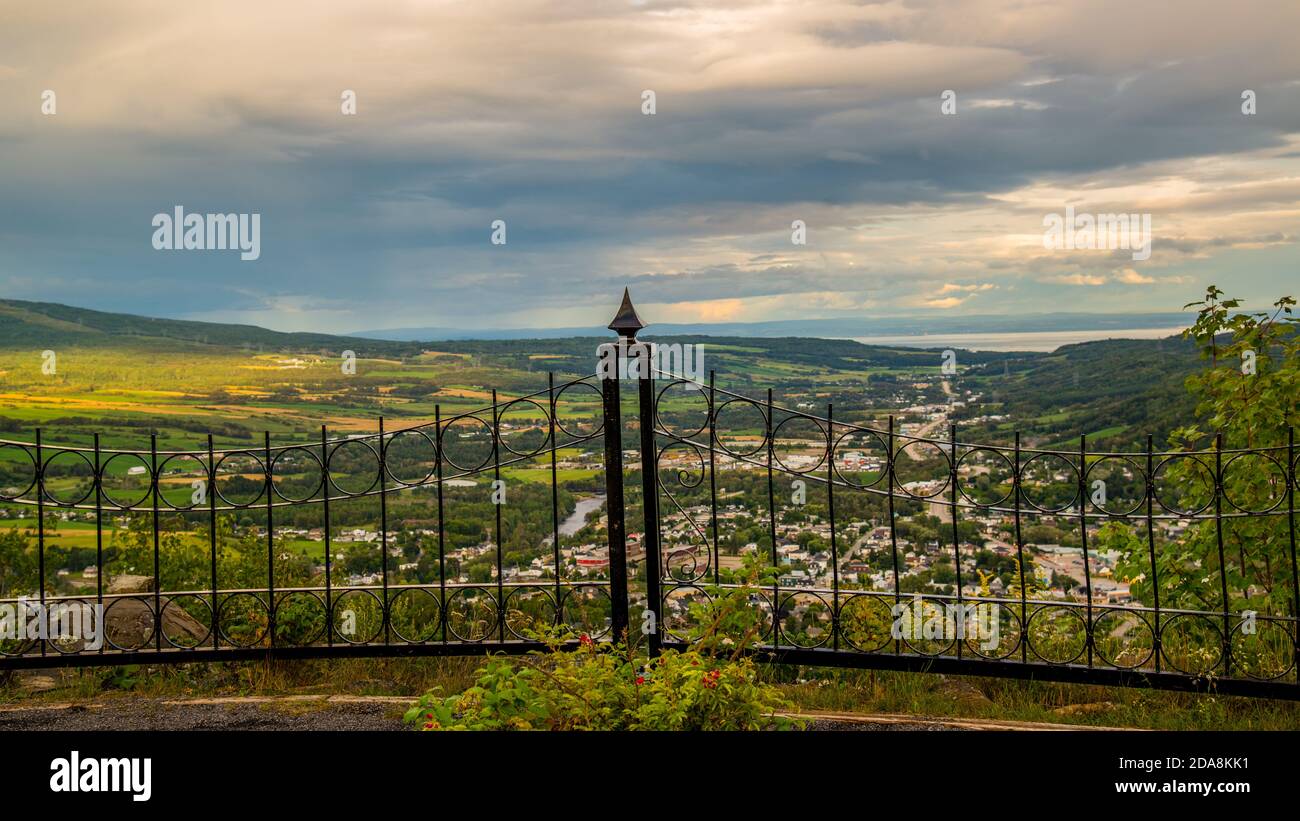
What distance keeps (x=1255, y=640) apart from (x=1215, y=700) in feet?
3.31

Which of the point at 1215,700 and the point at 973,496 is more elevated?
the point at 973,496

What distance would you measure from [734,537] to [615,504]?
1.35 m

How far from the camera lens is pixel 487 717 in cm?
381

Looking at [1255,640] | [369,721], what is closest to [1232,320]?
[1255,640]

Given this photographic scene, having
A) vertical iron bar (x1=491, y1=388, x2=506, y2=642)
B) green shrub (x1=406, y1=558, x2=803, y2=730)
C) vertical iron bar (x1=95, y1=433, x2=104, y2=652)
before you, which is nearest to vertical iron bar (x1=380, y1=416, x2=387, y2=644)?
vertical iron bar (x1=491, y1=388, x2=506, y2=642)

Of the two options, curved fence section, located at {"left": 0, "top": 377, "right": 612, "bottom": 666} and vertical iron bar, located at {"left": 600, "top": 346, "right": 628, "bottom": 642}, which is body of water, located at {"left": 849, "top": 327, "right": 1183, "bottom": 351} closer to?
curved fence section, located at {"left": 0, "top": 377, "right": 612, "bottom": 666}

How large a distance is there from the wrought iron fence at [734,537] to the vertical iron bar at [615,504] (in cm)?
1

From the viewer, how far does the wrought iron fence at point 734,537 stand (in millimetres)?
5492

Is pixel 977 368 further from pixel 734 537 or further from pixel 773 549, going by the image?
pixel 773 549

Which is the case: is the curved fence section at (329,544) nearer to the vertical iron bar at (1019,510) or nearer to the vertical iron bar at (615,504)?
the vertical iron bar at (615,504)

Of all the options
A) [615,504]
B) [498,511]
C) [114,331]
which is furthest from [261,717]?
[114,331]

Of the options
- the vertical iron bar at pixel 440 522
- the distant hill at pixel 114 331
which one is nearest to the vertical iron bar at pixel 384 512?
the vertical iron bar at pixel 440 522

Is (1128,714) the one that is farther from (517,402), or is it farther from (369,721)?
(369,721)

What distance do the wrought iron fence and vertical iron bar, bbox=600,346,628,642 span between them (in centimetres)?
1
